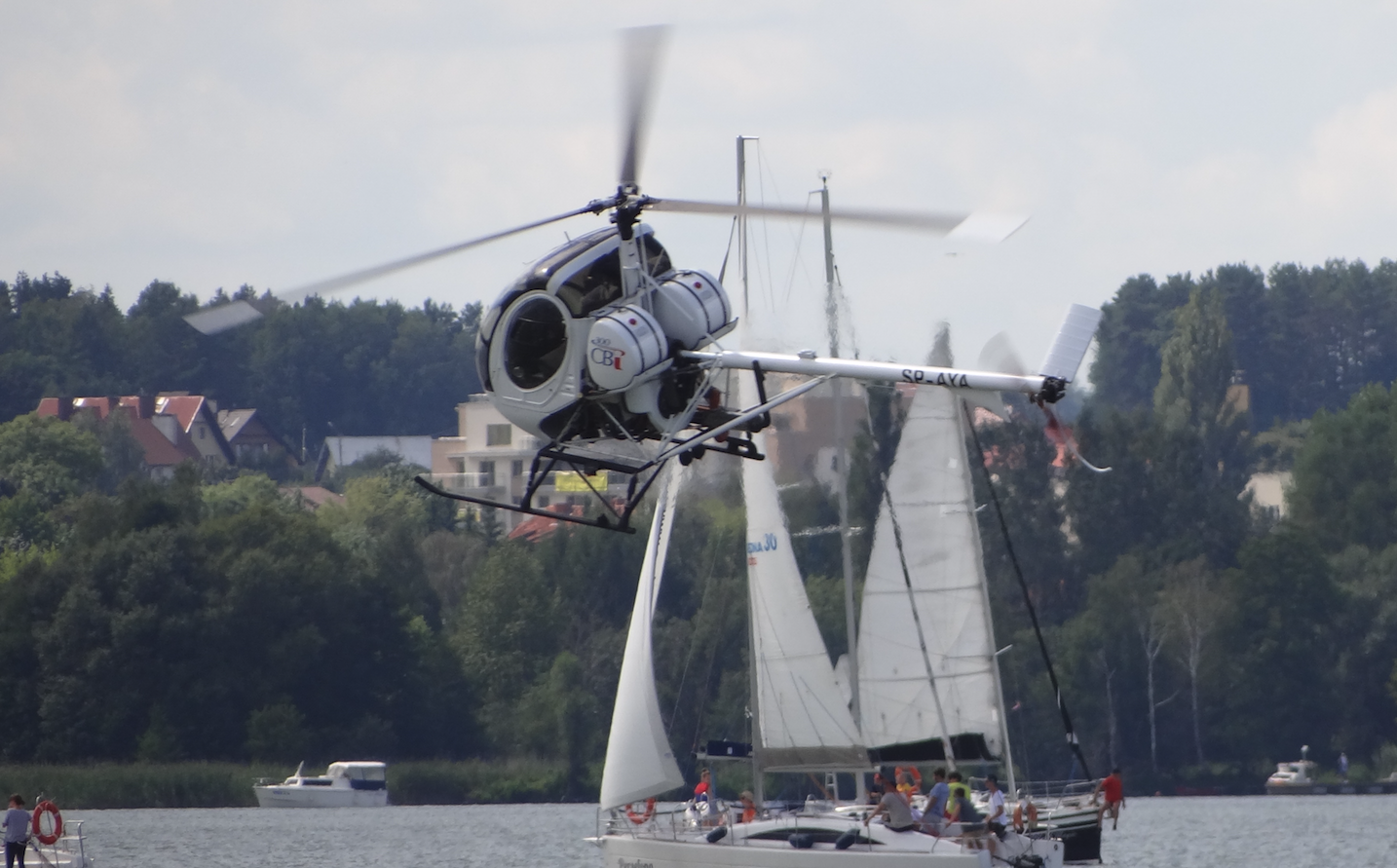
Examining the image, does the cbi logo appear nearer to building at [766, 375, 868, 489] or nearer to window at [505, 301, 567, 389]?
window at [505, 301, 567, 389]

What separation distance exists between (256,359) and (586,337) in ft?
513

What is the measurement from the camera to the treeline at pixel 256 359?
173875 mm

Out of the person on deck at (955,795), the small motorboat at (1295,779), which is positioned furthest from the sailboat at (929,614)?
the small motorboat at (1295,779)

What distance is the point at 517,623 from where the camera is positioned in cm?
8462

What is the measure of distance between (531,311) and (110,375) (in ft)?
503

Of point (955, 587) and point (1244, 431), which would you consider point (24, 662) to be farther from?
point (1244, 431)

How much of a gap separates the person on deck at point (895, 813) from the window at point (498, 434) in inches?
3933

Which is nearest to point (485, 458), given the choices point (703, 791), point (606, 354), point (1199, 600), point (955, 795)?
point (1199, 600)

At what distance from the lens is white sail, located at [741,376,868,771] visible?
133ft

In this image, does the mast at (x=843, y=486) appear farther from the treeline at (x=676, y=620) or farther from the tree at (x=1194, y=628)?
the tree at (x=1194, y=628)

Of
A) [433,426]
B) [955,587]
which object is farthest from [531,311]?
[433,426]

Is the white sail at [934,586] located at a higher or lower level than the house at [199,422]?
lower

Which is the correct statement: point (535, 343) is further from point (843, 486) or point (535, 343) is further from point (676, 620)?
point (676, 620)

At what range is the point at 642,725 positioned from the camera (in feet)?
131
